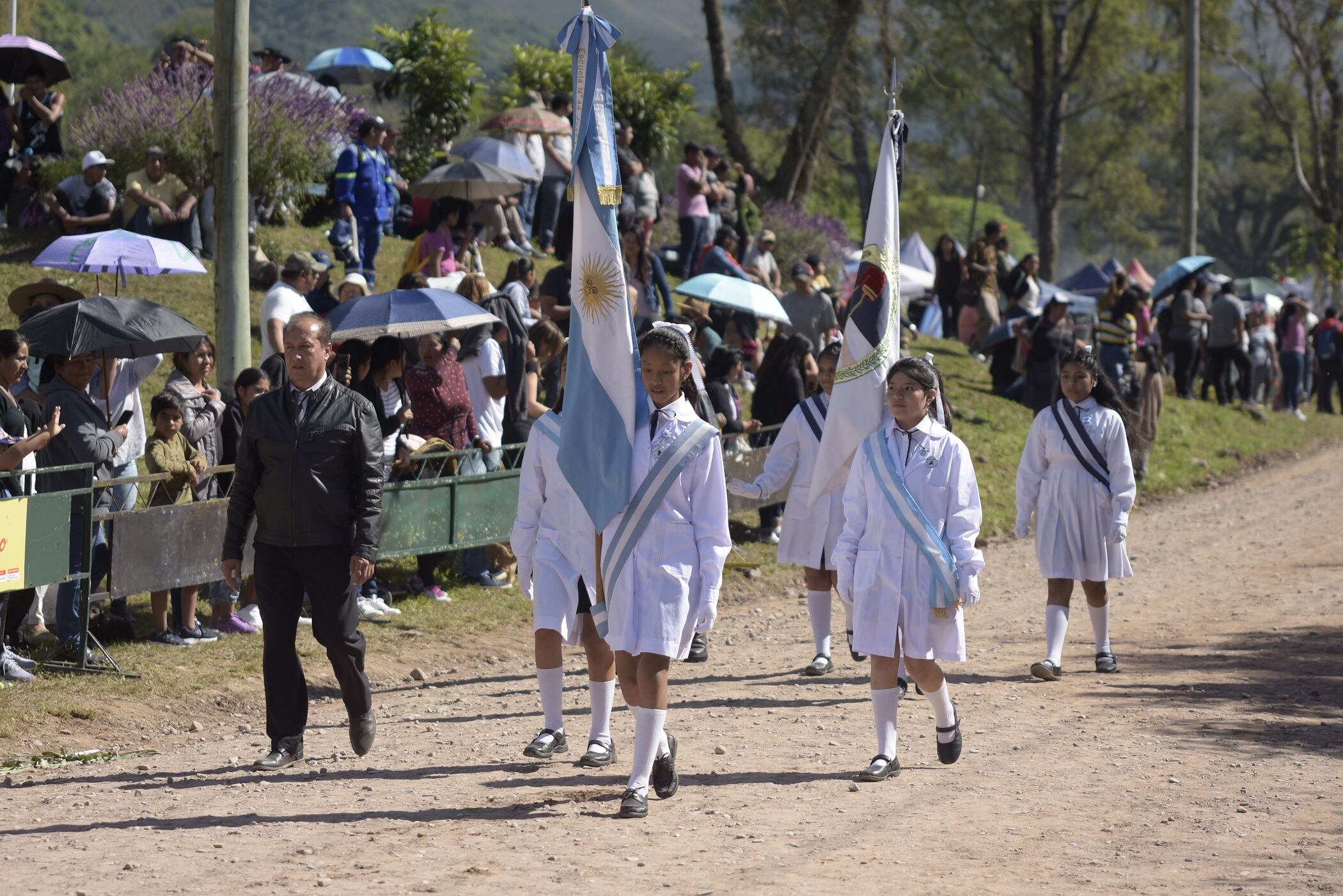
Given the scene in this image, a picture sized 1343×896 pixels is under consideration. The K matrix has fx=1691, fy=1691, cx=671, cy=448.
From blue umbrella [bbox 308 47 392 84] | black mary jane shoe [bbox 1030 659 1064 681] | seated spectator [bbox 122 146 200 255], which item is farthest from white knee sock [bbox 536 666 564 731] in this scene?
blue umbrella [bbox 308 47 392 84]

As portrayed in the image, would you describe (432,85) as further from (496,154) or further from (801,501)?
(801,501)

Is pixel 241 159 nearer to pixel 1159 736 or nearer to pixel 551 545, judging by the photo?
pixel 551 545

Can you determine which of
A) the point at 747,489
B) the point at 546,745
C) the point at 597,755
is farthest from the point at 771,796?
the point at 747,489

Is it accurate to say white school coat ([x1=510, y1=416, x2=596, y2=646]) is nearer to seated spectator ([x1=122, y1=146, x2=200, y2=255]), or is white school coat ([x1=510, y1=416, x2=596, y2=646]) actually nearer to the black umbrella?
the black umbrella

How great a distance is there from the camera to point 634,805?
22.7ft

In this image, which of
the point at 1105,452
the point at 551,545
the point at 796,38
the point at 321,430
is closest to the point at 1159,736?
the point at 1105,452

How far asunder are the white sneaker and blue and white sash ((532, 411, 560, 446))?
12.6ft

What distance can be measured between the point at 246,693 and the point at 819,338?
32.8ft

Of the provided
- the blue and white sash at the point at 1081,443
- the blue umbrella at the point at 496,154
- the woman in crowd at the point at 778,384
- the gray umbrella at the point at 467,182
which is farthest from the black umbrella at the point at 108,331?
the blue umbrella at the point at 496,154

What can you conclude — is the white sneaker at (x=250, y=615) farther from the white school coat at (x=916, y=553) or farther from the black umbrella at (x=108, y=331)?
the white school coat at (x=916, y=553)

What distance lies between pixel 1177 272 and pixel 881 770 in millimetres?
20858

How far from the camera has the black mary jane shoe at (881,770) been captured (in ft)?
25.4

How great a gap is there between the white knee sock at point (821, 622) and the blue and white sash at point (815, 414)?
1029 mm

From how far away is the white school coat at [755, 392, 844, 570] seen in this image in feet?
33.0
